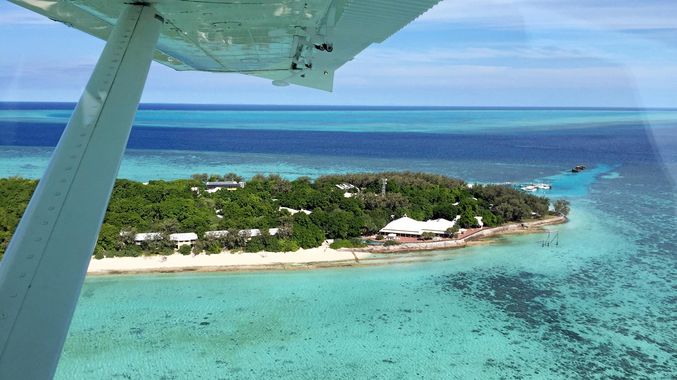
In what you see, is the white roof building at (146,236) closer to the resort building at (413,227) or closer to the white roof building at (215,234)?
the white roof building at (215,234)

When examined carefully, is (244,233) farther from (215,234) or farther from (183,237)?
(183,237)

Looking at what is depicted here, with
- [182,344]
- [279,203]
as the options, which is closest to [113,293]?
[182,344]

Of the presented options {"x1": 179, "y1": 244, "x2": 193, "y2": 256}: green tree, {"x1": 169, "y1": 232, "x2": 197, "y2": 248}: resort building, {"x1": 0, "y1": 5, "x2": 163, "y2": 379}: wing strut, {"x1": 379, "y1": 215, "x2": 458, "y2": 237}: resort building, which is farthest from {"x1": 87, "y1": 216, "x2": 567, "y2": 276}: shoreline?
{"x1": 0, "y1": 5, "x2": 163, "y2": 379}: wing strut

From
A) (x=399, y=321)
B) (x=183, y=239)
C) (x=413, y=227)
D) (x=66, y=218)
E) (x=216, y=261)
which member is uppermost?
(x=66, y=218)

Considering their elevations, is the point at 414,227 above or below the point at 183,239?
above

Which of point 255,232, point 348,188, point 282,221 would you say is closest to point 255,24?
point 255,232

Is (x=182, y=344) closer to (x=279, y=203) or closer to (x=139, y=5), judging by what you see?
(x=139, y=5)
